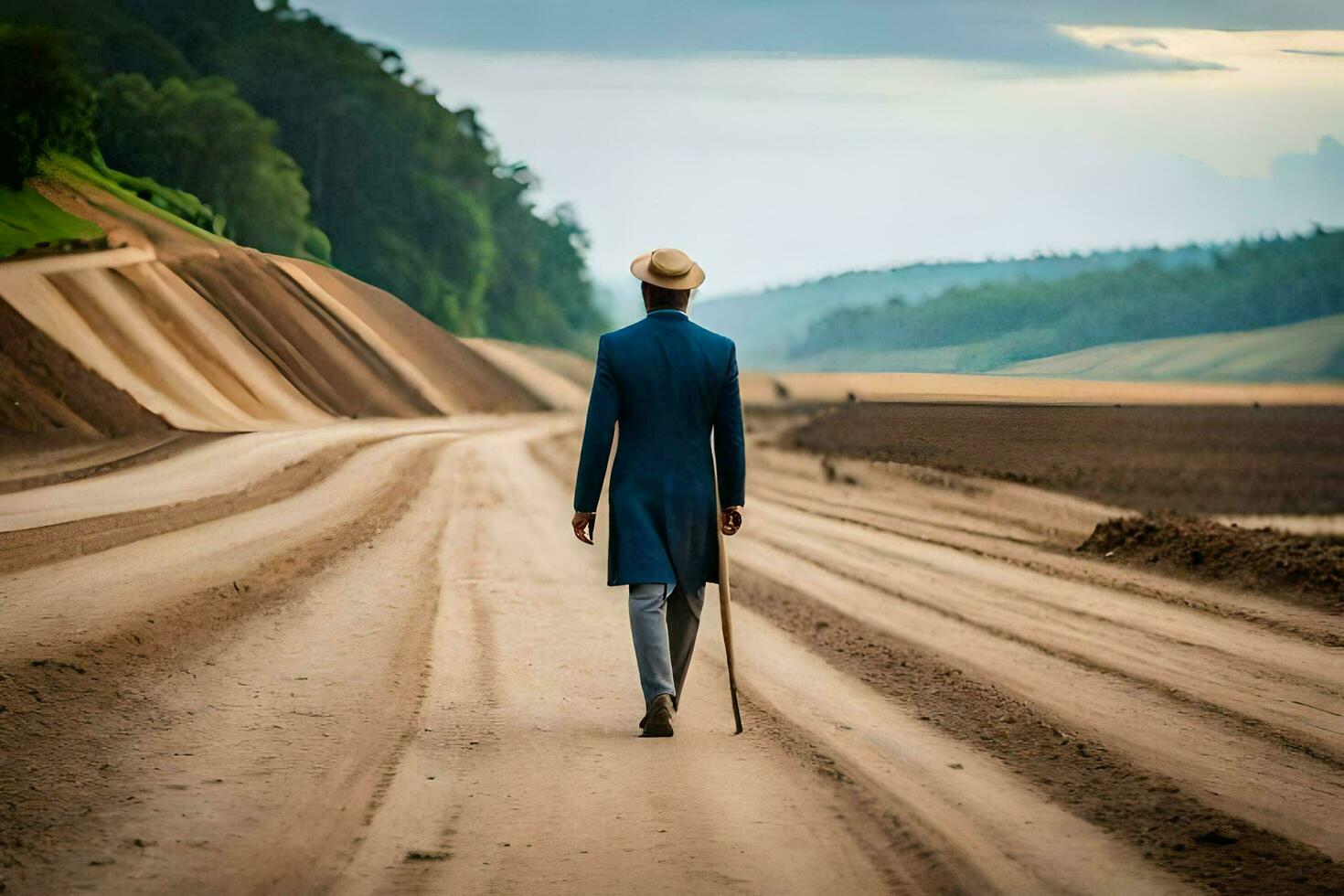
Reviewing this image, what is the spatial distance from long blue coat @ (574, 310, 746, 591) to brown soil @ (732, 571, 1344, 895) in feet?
4.41

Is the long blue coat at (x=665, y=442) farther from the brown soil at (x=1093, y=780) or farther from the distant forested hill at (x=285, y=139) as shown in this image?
the distant forested hill at (x=285, y=139)

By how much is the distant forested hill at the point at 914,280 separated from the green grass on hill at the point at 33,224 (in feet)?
63.8

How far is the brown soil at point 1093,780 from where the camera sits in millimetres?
4758

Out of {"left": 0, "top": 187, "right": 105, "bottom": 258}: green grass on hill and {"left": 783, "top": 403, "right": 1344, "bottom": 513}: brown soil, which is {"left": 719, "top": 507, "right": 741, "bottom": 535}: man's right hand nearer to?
{"left": 783, "top": 403, "right": 1344, "bottom": 513}: brown soil

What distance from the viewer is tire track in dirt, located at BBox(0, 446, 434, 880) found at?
5082mm

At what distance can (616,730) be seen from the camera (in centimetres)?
669

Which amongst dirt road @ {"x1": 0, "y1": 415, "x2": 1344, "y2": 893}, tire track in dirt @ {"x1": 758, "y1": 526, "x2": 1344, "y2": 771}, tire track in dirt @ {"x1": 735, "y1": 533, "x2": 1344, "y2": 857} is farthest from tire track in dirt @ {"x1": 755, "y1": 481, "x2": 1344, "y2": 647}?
tire track in dirt @ {"x1": 735, "y1": 533, "x2": 1344, "y2": 857}

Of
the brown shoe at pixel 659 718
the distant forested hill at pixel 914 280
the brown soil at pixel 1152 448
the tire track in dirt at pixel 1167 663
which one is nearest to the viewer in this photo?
the brown shoe at pixel 659 718

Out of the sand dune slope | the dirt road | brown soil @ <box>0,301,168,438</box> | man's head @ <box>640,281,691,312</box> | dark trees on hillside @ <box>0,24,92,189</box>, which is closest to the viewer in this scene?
the dirt road

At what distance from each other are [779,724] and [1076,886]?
250cm

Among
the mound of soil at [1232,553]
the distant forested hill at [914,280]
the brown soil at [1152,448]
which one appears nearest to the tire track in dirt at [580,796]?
the brown soil at [1152,448]

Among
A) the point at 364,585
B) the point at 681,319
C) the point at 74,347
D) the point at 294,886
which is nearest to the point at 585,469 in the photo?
the point at 681,319

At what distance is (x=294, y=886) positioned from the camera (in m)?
4.29

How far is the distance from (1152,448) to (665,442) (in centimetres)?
1229
